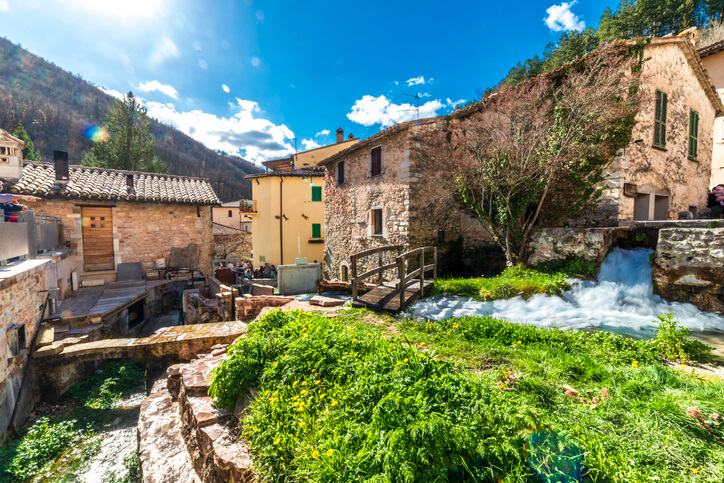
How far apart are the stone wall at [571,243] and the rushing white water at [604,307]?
1.28ft

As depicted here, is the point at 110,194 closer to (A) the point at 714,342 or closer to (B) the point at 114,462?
(B) the point at 114,462

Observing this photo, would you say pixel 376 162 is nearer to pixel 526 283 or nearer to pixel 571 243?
pixel 571 243

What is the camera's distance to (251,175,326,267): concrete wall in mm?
20828

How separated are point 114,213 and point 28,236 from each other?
19.2 feet

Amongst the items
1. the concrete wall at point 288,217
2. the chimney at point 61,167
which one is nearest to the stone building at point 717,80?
the concrete wall at point 288,217

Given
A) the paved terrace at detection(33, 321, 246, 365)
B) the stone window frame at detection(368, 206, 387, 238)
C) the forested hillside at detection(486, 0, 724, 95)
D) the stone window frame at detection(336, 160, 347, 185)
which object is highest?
the forested hillside at detection(486, 0, 724, 95)

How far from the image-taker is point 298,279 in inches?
338

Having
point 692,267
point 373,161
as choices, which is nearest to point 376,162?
point 373,161

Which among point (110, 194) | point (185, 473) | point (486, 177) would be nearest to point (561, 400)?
point (185, 473)

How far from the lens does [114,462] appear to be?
14.5ft

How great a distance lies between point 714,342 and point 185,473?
7.36 m

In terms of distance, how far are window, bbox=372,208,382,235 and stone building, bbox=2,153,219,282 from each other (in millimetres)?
8514

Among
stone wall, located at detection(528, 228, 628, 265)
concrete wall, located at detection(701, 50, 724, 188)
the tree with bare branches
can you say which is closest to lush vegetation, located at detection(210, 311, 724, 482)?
stone wall, located at detection(528, 228, 628, 265)

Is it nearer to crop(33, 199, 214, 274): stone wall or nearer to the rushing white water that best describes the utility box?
the rushing white water
